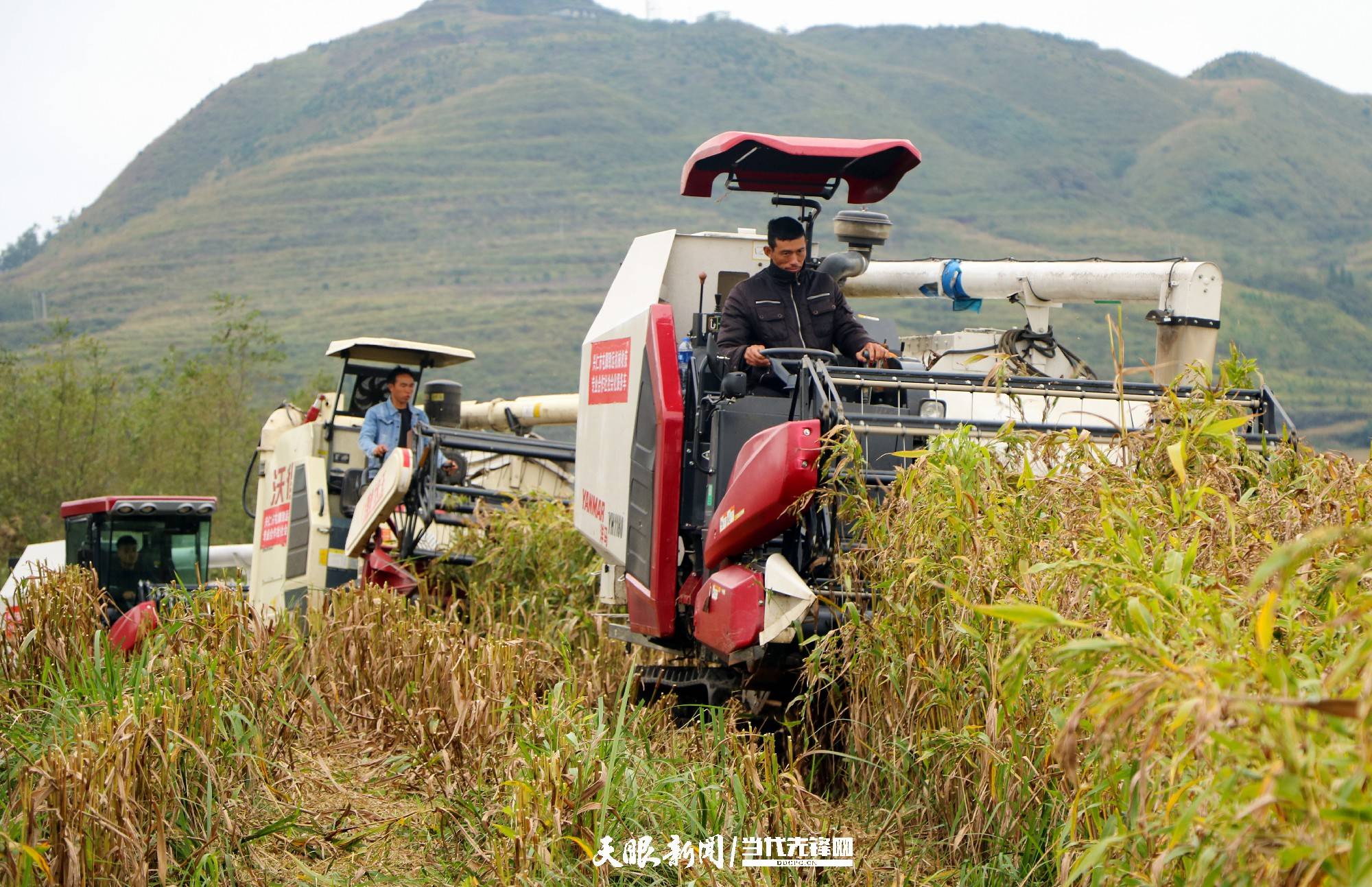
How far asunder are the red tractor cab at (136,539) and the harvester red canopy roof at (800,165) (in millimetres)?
7543

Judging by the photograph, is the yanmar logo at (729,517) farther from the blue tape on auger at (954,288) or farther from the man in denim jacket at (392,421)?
the man in denim jacket at (392,421)

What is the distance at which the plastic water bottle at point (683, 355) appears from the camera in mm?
7234

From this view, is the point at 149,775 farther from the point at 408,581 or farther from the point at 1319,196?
the point at 1319,196

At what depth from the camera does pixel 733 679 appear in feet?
21.7

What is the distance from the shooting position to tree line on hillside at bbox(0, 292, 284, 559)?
2698cm

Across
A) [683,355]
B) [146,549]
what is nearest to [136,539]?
[146,549]

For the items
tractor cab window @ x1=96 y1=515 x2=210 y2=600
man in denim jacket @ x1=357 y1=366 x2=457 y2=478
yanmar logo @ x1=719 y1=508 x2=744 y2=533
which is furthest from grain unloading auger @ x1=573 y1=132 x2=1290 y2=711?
tractor cab window @ x1=96 y1=515 x2=210 y2=600

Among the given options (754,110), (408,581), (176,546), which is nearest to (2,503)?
(176,546)

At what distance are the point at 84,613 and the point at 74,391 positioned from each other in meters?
22.6

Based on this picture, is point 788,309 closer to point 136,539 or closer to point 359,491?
point 359,491

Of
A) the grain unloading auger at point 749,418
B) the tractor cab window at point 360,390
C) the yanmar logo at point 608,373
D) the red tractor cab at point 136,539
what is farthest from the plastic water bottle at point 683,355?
the tractor cab window at point 360,390

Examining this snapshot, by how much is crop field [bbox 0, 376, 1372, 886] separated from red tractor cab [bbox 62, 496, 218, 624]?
23.4 feet

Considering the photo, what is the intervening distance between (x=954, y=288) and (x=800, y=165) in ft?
13.0

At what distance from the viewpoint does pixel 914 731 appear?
4633 millimetres
